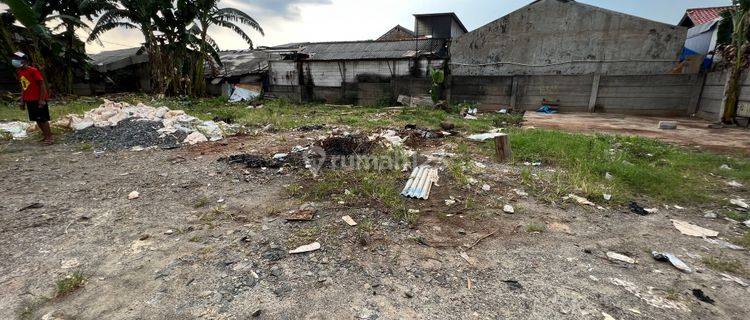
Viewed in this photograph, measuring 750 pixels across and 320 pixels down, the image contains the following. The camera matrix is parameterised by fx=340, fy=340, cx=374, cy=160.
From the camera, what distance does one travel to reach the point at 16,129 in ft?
20.6

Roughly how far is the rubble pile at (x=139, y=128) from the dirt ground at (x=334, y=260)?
85.1 inches

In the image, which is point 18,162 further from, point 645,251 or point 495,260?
point 645,251

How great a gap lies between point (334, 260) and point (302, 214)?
2.65 ft

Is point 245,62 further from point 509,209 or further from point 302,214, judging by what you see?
point 509,209

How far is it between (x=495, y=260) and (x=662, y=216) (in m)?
2.00

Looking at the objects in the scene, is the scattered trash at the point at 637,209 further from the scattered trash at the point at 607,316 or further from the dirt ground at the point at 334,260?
the scattered trash at the point at 607,316

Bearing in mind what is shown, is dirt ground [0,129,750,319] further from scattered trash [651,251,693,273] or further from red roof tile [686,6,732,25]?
red roof tile [686,6,732,25]

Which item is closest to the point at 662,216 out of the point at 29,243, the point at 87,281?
the point at 87,281

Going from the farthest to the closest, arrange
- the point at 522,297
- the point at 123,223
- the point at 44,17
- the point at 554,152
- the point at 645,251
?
the point at 44,17 < the point at 554,152 < the point at 123,223 < the point at 645,251 < the point at 522,297

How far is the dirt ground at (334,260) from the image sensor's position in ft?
6.27

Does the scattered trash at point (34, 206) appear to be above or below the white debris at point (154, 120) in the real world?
below

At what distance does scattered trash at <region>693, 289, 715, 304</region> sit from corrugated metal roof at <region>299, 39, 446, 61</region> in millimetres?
12778

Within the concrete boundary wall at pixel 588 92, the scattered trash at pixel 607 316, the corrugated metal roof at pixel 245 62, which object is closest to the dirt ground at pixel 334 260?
the scattered trash at pixel 607 316

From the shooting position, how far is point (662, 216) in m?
3.16
